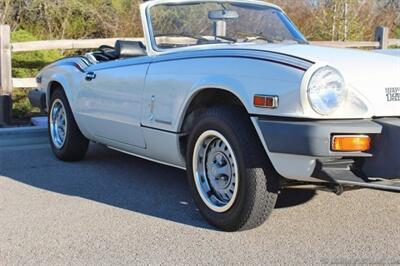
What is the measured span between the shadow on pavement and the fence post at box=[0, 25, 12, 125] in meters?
1.37

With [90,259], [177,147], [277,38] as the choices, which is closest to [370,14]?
[277,38]

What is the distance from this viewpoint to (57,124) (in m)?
6.98

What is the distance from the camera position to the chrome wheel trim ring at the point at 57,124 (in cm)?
689

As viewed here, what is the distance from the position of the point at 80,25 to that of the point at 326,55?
1071 centimetres

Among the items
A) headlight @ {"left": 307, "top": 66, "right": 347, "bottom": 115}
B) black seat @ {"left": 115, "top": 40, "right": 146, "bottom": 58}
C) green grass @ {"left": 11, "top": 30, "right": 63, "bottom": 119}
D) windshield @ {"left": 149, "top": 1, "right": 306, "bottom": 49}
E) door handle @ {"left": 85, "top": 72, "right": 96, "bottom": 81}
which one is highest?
windshield @ {"left": 149, "top": 1, "right": 306, "bottom": 49}

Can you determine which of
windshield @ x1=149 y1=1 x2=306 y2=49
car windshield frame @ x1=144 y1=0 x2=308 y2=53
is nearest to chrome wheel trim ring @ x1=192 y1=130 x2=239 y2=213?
car windshield frame @ x1=144 y1=0 x2=308 y2=53

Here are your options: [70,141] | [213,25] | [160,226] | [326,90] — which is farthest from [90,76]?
[326,90]

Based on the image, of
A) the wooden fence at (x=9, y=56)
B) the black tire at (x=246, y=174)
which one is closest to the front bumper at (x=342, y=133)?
the black tire at (x=246, y=174)

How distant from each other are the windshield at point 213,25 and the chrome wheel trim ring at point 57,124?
1.83 m

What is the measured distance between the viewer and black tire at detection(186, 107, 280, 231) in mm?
4168

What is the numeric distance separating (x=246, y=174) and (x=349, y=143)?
723mm

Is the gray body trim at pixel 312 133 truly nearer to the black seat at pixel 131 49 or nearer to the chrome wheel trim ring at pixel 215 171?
the chrome wheel trim ring at pixel 215 171

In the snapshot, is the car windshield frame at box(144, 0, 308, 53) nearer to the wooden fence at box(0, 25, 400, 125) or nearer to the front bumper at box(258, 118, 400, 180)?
the front bumper at box(258, 118, 400, 180)

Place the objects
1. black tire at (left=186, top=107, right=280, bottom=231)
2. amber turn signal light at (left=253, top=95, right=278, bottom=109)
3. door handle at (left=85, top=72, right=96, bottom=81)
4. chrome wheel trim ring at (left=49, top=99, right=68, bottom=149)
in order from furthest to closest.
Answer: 1. chrome wheel trim ring at (left=49, top=99, right=68, bottom=149)
2. door handle at (left=85, top=72, right=96, bottom=81)
3. black tire at (left=186, top=107, right=280, bottom=231)
4. amber turn signal light at (left=253, top=95, right=278, bottom=109)
